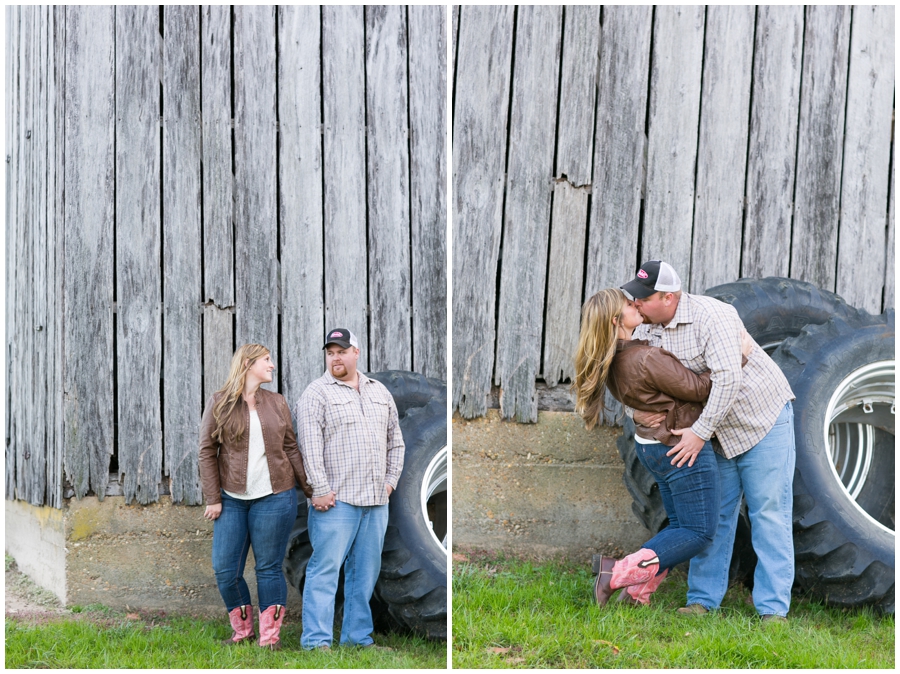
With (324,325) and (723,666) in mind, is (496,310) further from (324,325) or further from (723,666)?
(723,666)

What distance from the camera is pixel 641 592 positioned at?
2420mm

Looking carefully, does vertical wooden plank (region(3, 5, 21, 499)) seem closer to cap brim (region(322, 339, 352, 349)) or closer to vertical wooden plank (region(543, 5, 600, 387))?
cap brim (region(322, 339, 352, 349))

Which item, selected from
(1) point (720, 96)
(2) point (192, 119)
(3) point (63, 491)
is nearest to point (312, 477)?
(3) point (63, 491)

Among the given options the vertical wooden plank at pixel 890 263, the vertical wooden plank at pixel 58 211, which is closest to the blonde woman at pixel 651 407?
the vertical wooden plank at pixel 890 263

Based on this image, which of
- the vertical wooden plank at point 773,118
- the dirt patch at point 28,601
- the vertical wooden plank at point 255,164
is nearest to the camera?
the dirt patch at point 28,601

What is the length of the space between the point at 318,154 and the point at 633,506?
5.78ft

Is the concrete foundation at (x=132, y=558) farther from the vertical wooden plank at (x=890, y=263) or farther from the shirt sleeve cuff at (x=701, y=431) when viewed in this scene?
the vertical wooden plank at (x=890, y=263)

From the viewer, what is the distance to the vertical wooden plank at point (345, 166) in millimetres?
2736

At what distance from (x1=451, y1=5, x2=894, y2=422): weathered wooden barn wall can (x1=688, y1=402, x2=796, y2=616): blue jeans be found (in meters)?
0.70

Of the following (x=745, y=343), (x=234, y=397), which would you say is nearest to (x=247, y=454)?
(x=234, y=397)

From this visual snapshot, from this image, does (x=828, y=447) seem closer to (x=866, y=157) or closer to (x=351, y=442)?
(x=866, y=157)

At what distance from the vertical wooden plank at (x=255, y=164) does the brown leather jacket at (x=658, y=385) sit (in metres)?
1.29

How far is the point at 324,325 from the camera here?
2.76 metres

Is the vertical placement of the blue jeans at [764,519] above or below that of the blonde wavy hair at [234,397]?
below
